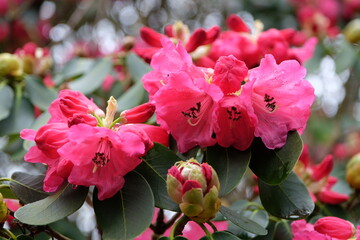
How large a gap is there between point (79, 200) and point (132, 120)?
0.54 feet

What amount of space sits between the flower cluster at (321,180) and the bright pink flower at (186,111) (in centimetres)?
46

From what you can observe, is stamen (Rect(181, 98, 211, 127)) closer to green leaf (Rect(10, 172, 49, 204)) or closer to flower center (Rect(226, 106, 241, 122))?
flower center (Rect(226, 106, 241, 122))

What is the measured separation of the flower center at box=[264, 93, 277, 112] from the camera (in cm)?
92

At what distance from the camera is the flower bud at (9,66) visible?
1398 mm

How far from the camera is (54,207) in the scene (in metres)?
0.86

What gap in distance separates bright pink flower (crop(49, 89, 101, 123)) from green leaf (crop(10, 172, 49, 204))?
119 millimetres

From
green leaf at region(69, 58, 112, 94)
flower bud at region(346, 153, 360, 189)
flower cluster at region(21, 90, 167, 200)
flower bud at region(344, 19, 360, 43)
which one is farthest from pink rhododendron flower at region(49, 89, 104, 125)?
flower bud at region(344, 19, 360, 43)

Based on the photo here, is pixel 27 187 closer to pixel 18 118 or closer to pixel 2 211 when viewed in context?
pixel 2 211

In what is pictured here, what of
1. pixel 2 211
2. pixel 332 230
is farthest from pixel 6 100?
pixel 332 230

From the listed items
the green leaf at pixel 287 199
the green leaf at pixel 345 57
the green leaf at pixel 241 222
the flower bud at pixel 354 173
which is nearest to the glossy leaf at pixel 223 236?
the green leaf at pixel 241 222

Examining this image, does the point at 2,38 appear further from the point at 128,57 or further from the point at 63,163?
the point at 63,163

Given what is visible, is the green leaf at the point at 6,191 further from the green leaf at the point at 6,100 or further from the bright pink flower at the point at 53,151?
the green leaf at the point at 6,100

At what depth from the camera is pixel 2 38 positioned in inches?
111

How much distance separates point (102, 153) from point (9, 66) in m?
0.66
